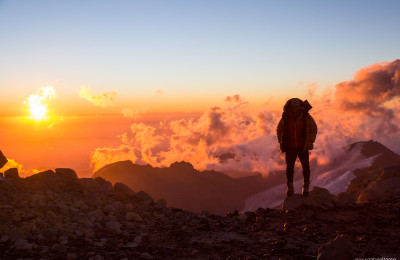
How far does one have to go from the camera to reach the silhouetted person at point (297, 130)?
10.4 m

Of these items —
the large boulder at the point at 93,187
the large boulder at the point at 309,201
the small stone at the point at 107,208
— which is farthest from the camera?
the large boulder at the point at 93,187

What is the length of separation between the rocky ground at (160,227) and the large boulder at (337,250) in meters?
0.02

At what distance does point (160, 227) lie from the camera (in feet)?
29.3

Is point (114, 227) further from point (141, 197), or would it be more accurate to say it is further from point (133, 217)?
point (141, 197)

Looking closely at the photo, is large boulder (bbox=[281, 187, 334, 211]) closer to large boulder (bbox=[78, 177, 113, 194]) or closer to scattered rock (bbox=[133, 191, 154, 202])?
scattered rock (bbox=[133, 191, 154, 202])

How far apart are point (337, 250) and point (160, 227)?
15.4 ft

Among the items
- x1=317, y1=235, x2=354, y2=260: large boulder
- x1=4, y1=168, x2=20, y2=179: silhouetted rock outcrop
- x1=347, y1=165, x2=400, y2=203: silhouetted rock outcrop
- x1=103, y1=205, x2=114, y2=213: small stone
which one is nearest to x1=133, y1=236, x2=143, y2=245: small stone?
x1=103, y1=205, x2=114, y2=213: small stone

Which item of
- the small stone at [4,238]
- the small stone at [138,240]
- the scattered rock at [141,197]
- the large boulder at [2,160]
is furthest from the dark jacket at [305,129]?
the large boulder at [2,160]

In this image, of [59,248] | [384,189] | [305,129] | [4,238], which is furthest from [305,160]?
[4,238]

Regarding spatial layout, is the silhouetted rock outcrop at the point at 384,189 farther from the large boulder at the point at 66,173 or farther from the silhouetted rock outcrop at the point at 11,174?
the silhouetted rock outcrop at the point at 11,174

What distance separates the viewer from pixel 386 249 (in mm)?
7074

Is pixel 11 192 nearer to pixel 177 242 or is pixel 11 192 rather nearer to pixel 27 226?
pixel 27 226

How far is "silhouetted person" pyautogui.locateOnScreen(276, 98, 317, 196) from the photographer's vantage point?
10.4 metres

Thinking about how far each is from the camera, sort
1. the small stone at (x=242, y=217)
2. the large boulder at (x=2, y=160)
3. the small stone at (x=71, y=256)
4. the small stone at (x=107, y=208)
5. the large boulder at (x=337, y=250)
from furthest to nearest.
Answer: the large boulder at (x=2, y=160) → the small stone at (x=242, y=217) → the small stone at (x=107, y=208) → the small stone at (x=71, y=256) → the large boulder at (x=337, y=250)
